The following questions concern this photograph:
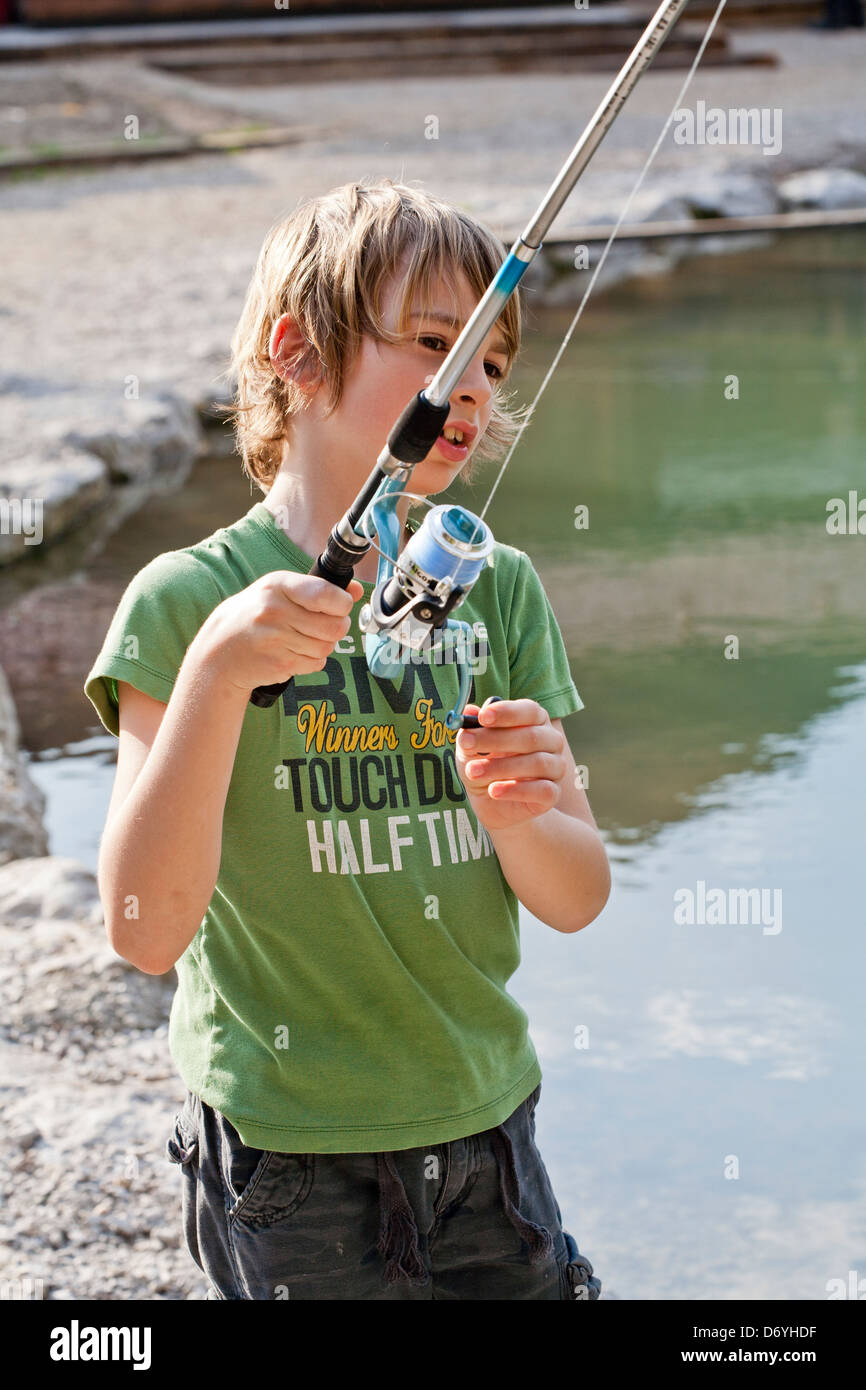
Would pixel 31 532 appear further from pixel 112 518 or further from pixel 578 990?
pixel 578 990

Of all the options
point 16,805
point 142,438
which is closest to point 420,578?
point 16,805

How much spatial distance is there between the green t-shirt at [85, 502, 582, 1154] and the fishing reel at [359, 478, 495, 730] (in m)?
0.11

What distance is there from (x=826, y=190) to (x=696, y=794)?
793 cm

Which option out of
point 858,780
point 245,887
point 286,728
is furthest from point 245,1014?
point 858,780

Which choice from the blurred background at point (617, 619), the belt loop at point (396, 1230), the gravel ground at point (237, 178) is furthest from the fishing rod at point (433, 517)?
the gravel ground at point (237, 178)

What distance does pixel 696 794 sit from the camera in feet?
11.2

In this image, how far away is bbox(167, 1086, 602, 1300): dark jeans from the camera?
4.03ft

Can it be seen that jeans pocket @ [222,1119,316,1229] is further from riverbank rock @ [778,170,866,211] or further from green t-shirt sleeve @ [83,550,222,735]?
riverbank rock @ [778,170,866,211]

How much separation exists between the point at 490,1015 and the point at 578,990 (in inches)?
58.0

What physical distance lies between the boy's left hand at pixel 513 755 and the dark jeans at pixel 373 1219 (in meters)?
0.30

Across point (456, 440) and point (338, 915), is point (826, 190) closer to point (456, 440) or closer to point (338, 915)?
point (456, 440)

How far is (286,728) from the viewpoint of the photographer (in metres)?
1.27

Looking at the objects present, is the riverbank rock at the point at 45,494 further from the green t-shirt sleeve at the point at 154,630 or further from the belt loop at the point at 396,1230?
the belt loop at the point at 396,1230

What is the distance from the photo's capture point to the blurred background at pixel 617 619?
7.33 ft
